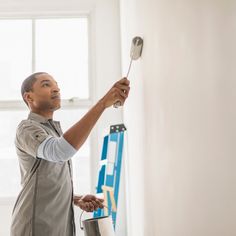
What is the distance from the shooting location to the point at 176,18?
83 centimetres

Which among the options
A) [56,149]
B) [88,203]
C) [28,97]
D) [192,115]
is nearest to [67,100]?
[28,97]

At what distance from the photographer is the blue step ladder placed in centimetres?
242

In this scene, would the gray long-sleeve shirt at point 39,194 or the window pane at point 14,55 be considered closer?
the gray long-sleeve shirt at point 39,194

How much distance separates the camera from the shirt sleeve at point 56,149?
1.20 metres

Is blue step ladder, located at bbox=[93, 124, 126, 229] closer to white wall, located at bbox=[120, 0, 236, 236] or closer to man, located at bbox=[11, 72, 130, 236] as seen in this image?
man, located at bbox=[11, 72, 130, 236]

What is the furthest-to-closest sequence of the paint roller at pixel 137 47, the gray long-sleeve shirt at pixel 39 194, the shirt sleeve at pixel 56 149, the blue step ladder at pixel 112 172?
1. the blue step ladder at pixel 112 172
2. the paint roller at pixel 137 47
3. the gray long-sleeve shirt at pixel 39 194
4. the shirt sleeve at pixel 56 149

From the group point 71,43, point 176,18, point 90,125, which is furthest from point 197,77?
point 71,43

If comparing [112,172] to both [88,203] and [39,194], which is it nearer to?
[88,203]

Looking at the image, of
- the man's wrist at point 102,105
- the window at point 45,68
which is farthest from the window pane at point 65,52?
the man's wrist at point 102,105

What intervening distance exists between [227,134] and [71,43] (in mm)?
3087

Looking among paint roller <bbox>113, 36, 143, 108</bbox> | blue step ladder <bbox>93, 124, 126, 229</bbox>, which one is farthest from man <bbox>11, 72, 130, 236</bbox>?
blue step ladder <bbox>93, 124, 126, 229</bbox>

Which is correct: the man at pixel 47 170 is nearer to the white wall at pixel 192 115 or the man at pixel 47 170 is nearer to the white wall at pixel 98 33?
the white wall at pixel 192 115

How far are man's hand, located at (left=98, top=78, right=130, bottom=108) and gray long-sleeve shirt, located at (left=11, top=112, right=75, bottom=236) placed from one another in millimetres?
259

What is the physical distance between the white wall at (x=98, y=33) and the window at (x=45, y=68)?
10 cm
